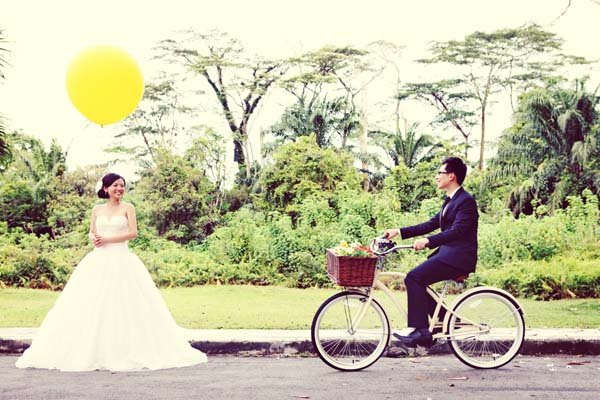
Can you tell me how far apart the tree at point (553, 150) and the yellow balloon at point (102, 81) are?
11.7 m

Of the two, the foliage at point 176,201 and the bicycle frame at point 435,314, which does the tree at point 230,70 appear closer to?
the foliage at point 176,201

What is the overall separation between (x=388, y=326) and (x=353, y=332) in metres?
0.30

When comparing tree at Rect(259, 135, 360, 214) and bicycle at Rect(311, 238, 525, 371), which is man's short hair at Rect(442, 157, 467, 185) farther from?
tree at Rect(259, 135, 360, 214)

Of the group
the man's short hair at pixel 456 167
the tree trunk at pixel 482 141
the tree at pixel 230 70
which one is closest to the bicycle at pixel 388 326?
the man's short hair at pixel 456 167

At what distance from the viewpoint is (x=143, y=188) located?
64.8 ft

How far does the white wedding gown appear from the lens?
7.12 metres

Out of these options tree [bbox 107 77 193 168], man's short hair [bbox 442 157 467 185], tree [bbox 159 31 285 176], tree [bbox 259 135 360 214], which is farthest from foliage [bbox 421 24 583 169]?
man's short hair [bbox 442 157 467 185]

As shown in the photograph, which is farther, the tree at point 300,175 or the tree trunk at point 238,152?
the tree trunk at point 238,152

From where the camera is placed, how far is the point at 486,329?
7004 mm

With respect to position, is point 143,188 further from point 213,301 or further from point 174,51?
point 174,51

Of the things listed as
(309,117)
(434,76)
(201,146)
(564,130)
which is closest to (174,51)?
(309,117)

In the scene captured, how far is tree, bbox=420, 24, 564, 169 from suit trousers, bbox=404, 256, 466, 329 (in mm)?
24348

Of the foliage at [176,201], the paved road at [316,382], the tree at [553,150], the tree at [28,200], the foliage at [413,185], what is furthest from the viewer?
the foliage at [413,185]

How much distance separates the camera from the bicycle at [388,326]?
22.5 ft
